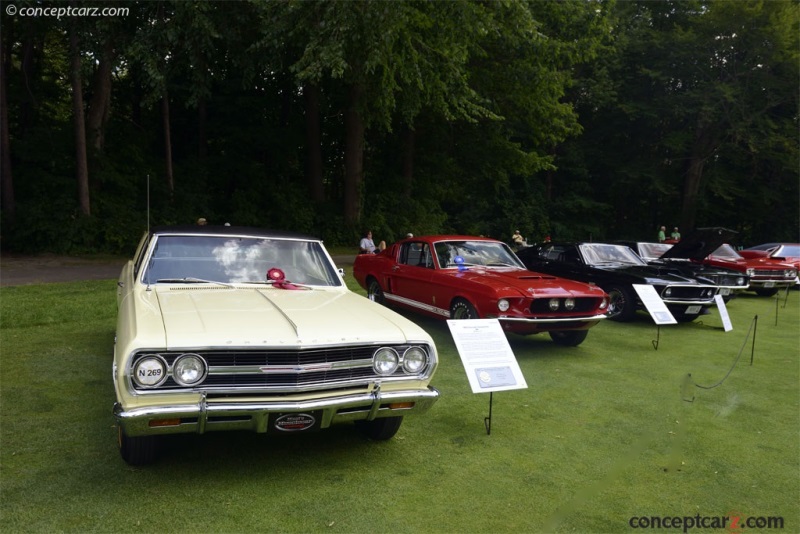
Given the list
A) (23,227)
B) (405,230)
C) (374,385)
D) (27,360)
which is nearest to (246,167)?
(405,230)

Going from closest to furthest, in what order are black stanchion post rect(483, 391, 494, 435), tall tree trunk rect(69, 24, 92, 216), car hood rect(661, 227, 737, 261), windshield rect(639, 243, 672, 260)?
black stanchion post rect(483, 391, 494, 435) < car hood rect(661, 227, 737, 261) < windshield rect(639, 243, 672, 260) < tall tree trunk rect(69, 24, 92, 216)

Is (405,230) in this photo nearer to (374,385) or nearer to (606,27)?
(606,27)

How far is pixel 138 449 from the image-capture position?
148 inches

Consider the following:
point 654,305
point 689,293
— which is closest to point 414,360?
point 654,305

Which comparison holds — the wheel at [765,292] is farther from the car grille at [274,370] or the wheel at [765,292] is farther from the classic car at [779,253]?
the car grille at [274,370]

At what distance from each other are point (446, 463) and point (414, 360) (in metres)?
0.84

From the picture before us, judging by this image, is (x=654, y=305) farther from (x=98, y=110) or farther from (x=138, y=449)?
(x=98, y=110)

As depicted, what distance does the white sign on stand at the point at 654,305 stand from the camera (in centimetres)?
813

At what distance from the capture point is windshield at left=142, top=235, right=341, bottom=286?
4.88 metres

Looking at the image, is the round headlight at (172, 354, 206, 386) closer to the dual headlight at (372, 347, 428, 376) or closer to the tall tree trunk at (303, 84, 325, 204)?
the dual headlight at (372, 347, 428, 376)

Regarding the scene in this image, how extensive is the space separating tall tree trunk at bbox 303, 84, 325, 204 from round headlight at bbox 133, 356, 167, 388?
857 inches

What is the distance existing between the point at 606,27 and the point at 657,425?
838 inches

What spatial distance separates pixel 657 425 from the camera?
5.12 metres

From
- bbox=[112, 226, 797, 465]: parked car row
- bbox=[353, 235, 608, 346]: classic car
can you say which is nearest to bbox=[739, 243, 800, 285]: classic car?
bbox=[353, 235, 608, 346]: classic car
